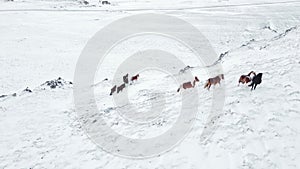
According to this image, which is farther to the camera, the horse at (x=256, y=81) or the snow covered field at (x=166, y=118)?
the horse at (x=256, y=81)

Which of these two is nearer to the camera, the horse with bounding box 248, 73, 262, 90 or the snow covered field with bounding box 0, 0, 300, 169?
the snow covered field with bounding box 0, 0, 300, 169

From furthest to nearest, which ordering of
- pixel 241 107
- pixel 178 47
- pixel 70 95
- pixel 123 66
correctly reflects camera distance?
pixel 178 47, pixel 123 66, pixel 70 95, pixel 241 107

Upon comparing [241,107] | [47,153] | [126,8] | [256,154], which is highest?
[126,8]

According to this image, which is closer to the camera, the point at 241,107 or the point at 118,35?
Answer: the point at 241,107

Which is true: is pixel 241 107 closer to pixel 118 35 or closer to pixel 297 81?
pixel 297 81

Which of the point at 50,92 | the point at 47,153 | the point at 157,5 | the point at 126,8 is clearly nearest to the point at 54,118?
the point at 47,153

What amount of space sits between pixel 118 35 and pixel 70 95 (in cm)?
2097

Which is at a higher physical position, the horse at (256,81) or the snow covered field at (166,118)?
the horse at (256,81)

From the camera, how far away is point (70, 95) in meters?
17.6

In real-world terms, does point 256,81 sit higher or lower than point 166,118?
higher

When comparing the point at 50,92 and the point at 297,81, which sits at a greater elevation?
the point at 297,81

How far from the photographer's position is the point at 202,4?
195 feet

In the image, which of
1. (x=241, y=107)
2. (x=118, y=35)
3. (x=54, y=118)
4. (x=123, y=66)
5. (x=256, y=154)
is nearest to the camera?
(x=256, y=154)

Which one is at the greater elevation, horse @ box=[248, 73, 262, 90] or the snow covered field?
horse @ box=[248, 73, 262, 90]
